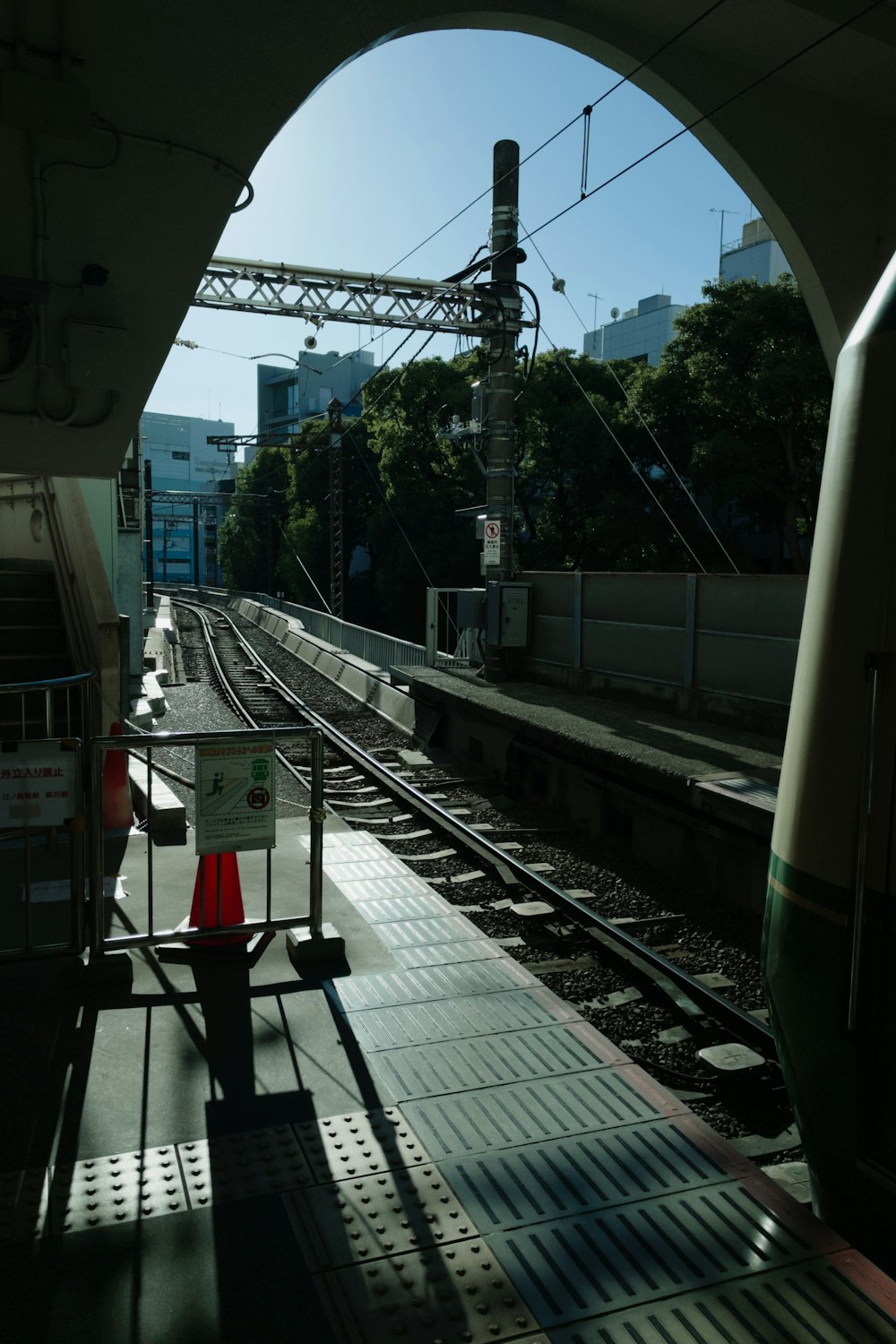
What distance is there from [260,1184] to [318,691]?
742 inches

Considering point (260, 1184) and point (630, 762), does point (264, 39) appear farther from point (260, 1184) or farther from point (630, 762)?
point (630, 762)

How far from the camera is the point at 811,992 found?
121 inches

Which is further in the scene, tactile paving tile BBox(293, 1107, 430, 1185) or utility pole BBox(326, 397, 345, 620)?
utility pole BBox(326, 397, 345, 620)

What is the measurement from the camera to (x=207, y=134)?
5.50m

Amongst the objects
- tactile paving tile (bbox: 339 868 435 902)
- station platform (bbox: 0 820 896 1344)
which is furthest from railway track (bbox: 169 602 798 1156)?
station platform (bbox: 0 820 896 1344)

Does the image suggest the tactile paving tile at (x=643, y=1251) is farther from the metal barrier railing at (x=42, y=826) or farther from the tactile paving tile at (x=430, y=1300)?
the metal barrier railing at (x=42, y=826)

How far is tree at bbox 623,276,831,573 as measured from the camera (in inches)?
936

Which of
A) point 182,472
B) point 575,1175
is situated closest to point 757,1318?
point 575,1175

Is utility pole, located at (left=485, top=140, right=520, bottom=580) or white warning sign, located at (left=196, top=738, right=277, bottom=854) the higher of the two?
utility pole, located at (left=485, top=140, right=520, bottom=580)

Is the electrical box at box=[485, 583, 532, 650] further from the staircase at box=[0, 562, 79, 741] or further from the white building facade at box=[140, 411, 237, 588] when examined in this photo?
the white building facade at box=[140, 411, 237, 588]

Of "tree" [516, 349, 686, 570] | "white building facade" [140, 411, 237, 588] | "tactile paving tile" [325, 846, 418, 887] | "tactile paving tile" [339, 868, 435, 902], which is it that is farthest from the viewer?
"white building facade" [140, 411, 237, 588]

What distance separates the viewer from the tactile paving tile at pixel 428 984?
486 cm

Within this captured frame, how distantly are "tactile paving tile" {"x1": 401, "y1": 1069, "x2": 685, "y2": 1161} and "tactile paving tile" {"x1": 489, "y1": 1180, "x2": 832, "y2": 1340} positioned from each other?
499mm

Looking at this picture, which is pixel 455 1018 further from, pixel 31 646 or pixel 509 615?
pixel 509 615
